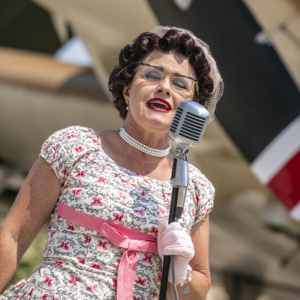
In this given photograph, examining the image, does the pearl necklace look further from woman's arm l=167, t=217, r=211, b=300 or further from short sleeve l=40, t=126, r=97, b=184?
woman's arm l=167, t=217, r=211, b=300

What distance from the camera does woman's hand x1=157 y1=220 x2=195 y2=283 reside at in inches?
43.4

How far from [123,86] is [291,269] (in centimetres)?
558

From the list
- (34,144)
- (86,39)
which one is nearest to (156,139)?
(86,39)

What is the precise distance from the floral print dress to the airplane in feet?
8.47

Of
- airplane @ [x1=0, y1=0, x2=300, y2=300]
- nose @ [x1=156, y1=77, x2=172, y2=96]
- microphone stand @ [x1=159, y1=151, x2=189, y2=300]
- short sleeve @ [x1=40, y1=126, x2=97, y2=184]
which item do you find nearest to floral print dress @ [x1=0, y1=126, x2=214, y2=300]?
short sleeve @ [x1=40, y1=126, x2=97, y2=184]

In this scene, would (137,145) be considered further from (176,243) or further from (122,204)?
(176,243)

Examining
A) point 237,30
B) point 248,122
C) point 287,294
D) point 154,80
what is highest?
point 154,80

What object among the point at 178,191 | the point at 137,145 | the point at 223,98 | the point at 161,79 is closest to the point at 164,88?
the point at 161,79

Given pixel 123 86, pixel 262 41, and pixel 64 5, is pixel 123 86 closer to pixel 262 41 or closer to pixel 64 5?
pixel 262 41

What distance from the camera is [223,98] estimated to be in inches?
149

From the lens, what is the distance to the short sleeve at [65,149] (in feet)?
3.94

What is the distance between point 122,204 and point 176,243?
0.56ft

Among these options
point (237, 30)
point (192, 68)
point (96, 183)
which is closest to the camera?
point (96, 183)

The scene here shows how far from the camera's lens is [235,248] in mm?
6438
